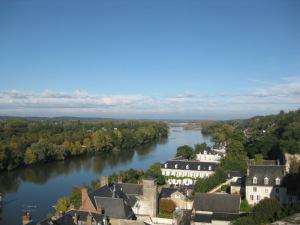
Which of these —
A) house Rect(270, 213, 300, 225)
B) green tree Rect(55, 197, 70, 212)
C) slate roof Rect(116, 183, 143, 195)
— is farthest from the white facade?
house Rect(270, 213, 300, 225)

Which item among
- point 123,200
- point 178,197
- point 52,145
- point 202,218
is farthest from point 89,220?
point 52,145

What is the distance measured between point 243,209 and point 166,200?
6465mm

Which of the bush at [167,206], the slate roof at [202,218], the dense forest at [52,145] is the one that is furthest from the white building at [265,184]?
the dense forest at [52,145]

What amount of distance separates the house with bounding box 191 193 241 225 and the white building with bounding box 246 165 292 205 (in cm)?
163

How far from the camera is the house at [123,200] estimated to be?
25195mm

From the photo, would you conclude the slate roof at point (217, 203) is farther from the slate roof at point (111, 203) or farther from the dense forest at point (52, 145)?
the dense forest at point (52, 145)

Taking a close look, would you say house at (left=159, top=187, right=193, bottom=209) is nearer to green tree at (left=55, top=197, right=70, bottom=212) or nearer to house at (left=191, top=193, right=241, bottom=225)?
house at (left=191, top=193, right=241, bottom=225)

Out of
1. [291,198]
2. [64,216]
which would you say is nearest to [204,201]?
[291,198]

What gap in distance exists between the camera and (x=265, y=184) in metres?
29.7

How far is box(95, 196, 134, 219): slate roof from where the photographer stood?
83.4 ft

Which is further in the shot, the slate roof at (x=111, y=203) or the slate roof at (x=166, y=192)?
the slate roof at (x=166, y=192)

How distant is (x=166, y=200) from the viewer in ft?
105

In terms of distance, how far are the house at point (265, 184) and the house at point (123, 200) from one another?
7.34 meters

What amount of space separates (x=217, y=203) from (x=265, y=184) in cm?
399
